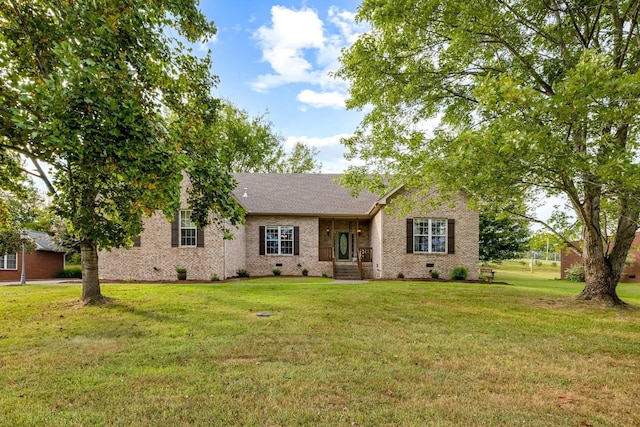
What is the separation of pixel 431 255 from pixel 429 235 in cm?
97

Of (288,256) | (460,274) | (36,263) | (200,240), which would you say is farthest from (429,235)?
(36,263)

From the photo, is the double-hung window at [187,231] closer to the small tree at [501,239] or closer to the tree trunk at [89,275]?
the tree trunk at [89,275]

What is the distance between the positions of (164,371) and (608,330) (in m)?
8.29

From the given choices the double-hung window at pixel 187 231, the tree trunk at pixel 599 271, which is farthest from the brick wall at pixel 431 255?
the double-hung window at pixel 187 231

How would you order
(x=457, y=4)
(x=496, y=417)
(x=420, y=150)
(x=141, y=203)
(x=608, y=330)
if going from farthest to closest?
(x=420, y=150) < (x=457, y=4) < (x=608, y=330) < (x=141, y=203) < (x=496, y=417)

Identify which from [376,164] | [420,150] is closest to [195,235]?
[376,164]

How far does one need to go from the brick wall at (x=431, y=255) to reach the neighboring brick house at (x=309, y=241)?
48 mm

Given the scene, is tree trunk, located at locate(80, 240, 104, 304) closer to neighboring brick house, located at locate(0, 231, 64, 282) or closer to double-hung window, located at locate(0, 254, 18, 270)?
neighboring brick house, located at locate(0, 231, 64, 282)

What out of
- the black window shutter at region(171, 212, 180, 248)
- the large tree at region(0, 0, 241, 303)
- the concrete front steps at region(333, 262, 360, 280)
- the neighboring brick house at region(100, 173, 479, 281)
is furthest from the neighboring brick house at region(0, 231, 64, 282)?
the large tree at region(0, 0, 241, 303)

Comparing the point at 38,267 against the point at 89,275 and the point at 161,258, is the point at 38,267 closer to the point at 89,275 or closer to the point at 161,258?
the point at 161,258

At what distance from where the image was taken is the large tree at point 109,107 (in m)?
4.46

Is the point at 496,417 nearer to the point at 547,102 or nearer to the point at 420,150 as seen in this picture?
the point at 547,102

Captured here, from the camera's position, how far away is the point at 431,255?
1664cm

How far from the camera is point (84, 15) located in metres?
5.05
